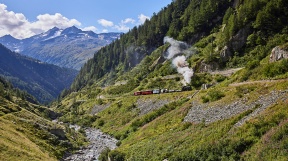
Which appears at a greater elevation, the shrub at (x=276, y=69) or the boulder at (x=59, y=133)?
the shrub at (x=276, y=69)

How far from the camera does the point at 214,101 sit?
5444cm

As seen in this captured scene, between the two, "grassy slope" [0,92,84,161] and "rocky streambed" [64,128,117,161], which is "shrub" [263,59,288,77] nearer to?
"rocky streambed" [64,128,117,161]

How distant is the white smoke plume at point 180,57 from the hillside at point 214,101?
0.48 metres

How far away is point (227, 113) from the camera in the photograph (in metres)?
45.7

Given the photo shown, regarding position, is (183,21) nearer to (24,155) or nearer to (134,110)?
(134,110)

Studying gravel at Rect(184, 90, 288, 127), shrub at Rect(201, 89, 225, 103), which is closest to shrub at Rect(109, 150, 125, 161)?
gravel at Rect(184, 90, 288, 127)

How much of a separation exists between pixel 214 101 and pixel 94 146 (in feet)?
113

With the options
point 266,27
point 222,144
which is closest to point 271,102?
point 222,144

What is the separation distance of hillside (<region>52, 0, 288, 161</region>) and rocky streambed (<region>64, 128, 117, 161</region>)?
3035 mm

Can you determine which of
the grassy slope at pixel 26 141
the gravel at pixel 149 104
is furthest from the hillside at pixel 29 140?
the gravel at pixel 149 104

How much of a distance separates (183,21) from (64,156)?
12881 centimetres

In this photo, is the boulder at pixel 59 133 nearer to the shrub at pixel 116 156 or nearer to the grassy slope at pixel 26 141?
the grassy slope at pixel 26 141

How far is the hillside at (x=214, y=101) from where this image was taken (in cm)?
3466

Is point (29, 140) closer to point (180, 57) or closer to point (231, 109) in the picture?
point (231, 109)
